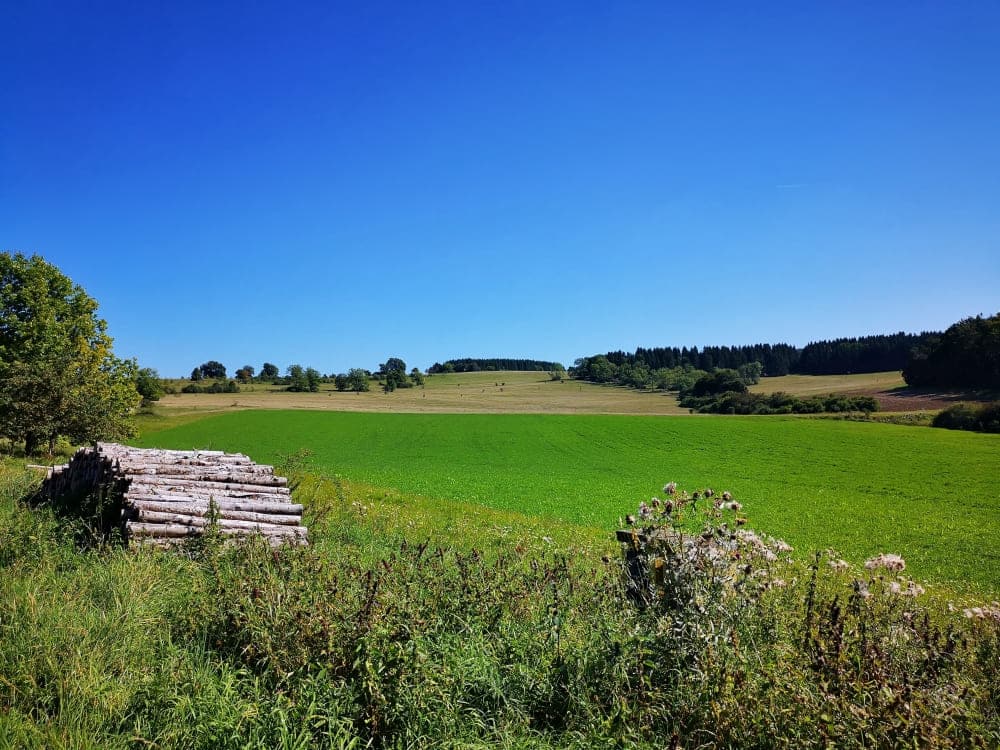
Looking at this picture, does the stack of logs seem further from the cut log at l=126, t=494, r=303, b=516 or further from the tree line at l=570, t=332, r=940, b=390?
the tree line at l=570, t=332, r=940, b=390

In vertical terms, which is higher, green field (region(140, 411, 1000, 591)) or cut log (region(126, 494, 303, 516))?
cut log (region(126, 494, 303, 516))

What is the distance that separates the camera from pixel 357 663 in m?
3.64

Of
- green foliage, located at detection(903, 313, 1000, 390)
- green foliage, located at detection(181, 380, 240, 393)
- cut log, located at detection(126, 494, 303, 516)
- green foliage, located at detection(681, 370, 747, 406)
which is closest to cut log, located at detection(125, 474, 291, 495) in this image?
cut log, located at detection(126, 494, 303, 516)

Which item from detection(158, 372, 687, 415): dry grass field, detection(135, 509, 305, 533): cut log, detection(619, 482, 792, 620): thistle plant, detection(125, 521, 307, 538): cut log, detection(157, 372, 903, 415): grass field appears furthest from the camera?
detection(157, 372, 903, 415): grass field

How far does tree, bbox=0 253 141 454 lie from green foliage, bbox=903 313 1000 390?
79.1 meters

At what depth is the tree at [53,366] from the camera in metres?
22.1

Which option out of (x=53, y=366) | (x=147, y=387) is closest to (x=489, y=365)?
(x=147, y=387)

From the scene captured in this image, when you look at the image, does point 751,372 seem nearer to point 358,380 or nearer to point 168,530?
point 358,380

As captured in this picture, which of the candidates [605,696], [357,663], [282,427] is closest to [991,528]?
[605,696]

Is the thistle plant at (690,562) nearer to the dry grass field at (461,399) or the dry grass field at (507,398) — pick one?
the dry grass field at (507,398)

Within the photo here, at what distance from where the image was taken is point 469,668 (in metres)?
4.10

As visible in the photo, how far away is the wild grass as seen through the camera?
3.49 meters

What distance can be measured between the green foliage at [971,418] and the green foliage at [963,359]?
18.0 m

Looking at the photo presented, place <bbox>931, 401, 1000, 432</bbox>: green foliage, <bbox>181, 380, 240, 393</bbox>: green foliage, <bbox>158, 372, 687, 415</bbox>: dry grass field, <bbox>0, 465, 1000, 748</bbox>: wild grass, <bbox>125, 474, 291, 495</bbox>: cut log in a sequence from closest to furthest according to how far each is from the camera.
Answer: <bbox>0, 465, 1000, 748</bbox>: wild grass, <bbox>125, 474, 291, 495</bbox>: cut log, <bbox>931, 401, 1000, 432</bbox>: green foliage, <bbox>158, 372, 687, 415</bbox>: dry grass field, <bbox>181, 380, 240, 393</bbox>: green foliage
